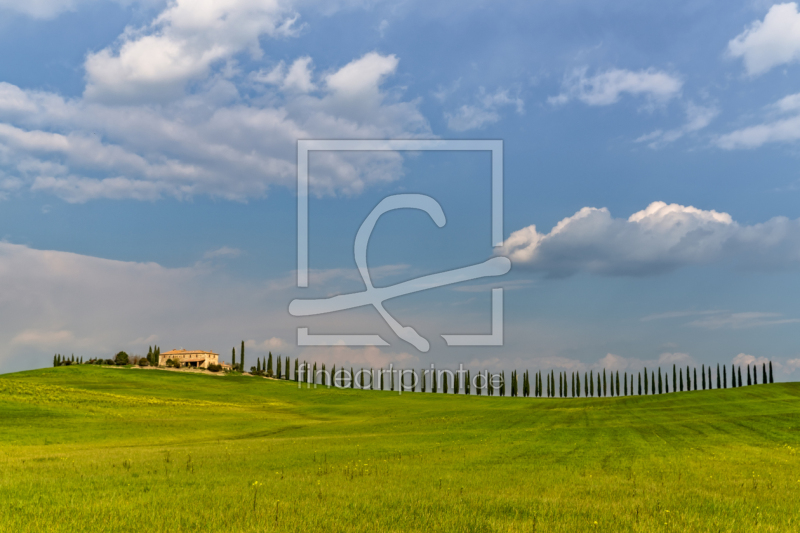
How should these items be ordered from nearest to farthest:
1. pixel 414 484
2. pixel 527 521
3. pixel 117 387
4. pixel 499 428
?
1. pixel 527 521
2. pixel 414 484
3. pixel 499 428
4. pixel 117 387

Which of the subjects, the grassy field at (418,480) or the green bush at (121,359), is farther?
the green bush at (121,359)

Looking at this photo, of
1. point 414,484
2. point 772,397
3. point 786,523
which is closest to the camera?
point 786,523

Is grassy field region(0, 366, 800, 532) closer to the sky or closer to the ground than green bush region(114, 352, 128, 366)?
closer to the sky

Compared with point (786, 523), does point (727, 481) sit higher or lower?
lower

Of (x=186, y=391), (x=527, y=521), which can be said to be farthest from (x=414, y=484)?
(x=186, y=391)

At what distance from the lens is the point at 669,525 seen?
33.0ft

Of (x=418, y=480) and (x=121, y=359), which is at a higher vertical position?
(x=418, y=480)

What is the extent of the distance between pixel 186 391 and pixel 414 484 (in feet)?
325

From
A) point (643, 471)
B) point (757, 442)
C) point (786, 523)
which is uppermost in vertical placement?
point (786, 523)

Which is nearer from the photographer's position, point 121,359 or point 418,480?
point 418,480

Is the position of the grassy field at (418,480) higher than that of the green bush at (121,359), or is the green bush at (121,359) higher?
the grassy field at (418,480)

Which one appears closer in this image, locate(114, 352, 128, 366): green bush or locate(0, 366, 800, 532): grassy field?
locate(0, 366, 800, 532): grassy field

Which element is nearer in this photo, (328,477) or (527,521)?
(527,521)

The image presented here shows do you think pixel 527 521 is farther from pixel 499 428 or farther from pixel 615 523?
pixel 499 428
